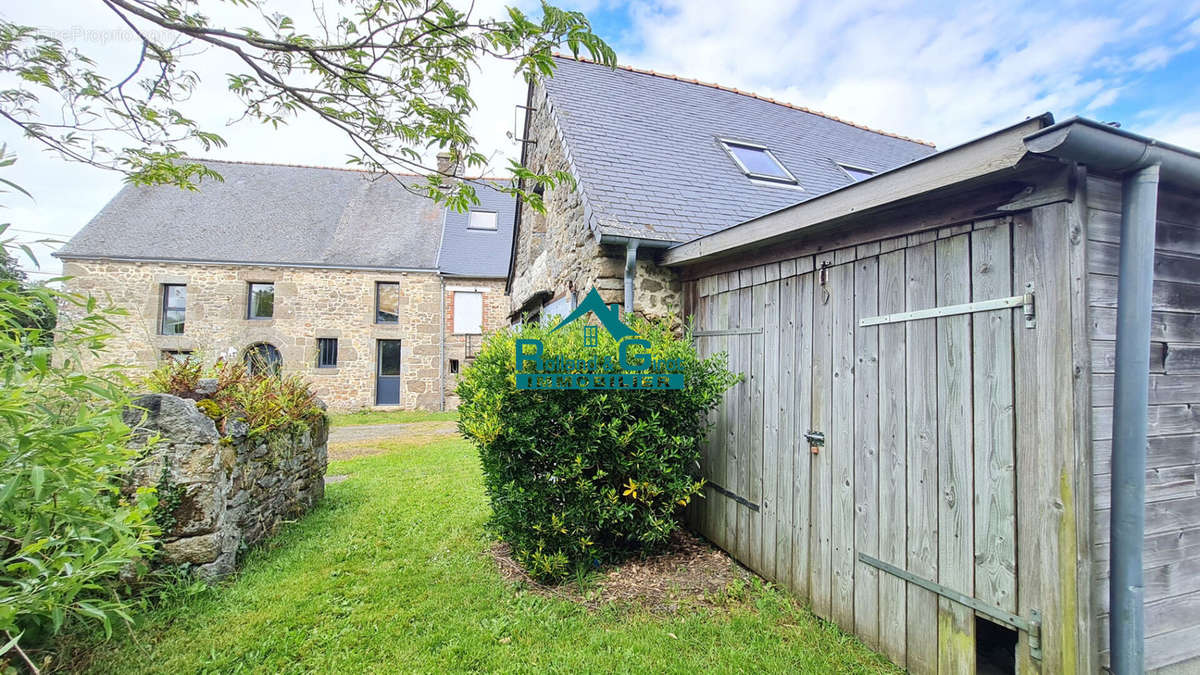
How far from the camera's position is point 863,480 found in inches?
105

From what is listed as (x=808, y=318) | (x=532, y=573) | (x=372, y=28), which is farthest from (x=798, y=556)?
(x=372, y=28)

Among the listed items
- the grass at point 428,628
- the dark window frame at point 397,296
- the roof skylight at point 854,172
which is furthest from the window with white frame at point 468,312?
the grass at point 428,628

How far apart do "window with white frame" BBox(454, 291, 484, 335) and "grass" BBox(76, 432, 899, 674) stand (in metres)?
11.8

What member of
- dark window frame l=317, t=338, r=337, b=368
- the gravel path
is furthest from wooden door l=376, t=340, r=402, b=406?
the gravel path

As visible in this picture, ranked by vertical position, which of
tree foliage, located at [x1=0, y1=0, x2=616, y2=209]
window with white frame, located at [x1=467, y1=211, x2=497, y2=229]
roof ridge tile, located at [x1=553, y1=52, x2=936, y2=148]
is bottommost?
tree foliage, located at [x1=0, y1=0, x2=616, y2=209]

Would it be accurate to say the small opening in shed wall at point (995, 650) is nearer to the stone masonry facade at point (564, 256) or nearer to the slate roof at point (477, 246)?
the stone masonry facade at point (564, 256)

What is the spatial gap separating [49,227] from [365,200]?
16.5m

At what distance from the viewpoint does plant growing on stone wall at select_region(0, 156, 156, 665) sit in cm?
144

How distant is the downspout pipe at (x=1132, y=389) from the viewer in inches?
66.9

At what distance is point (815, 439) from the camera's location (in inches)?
117

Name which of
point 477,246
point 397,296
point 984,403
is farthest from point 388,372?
point 984,403

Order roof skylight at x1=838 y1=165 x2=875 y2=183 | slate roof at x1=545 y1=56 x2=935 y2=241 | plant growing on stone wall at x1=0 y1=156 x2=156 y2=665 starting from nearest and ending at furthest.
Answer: plant growing on stone wall at x1=0 y1=156 x2=156 y2=665, slate roof at x1=545 y1=56 x2=935 y2=241, roof skylight at x1=838 y1=165 x2=875 y2=183

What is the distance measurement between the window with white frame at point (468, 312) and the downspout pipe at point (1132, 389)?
14903 millimetres

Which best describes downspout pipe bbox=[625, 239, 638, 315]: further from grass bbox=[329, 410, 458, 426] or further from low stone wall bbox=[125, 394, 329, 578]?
grass bbox=[329, 410, 458, 426]
